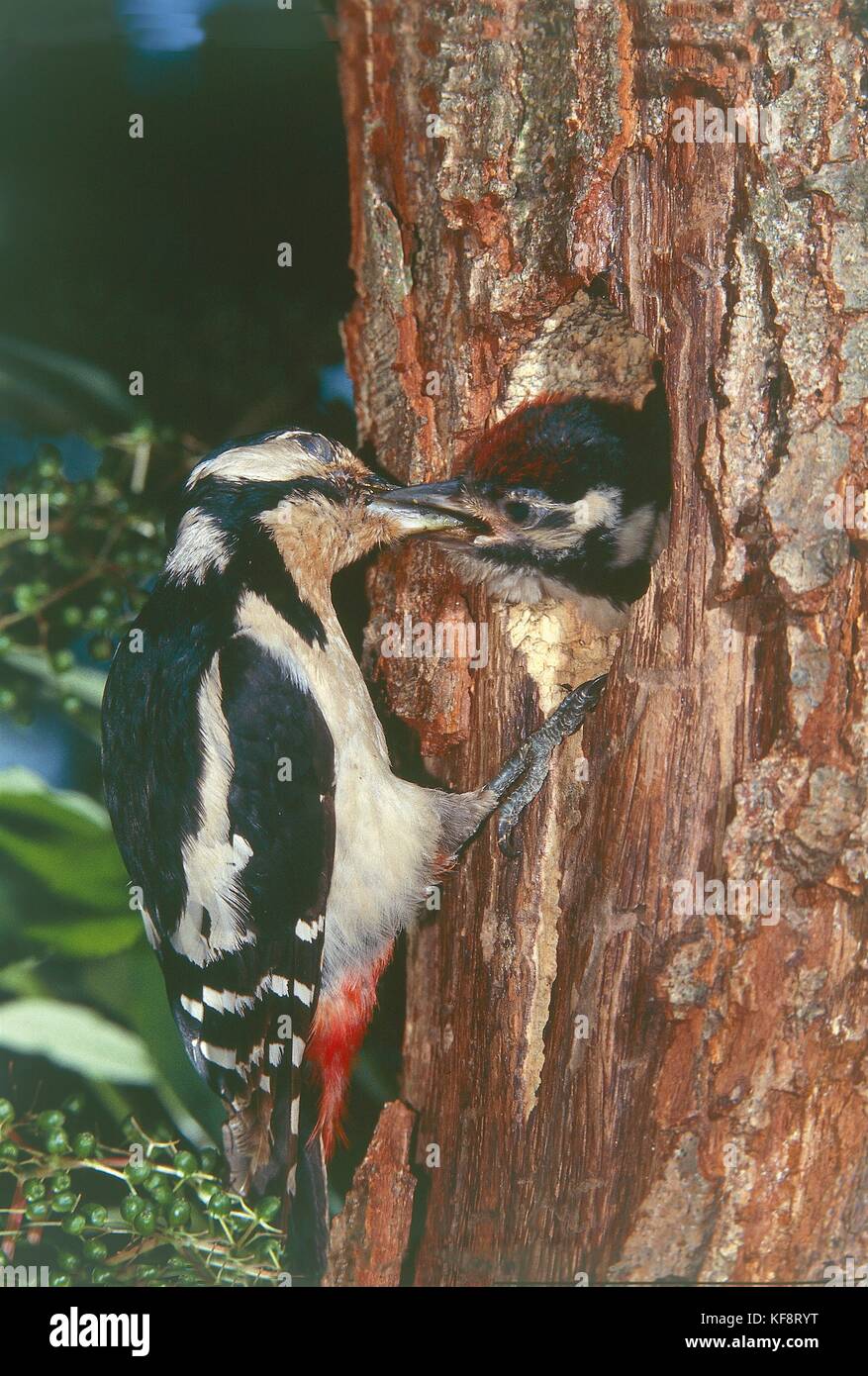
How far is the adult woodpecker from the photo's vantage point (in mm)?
1307

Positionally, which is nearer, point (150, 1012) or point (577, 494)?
point (577, 494)

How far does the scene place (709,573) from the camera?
1290 mm

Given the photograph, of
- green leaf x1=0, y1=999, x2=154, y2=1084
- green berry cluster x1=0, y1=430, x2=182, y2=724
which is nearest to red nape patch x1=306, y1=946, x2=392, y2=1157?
green leaf x1=0, y1=999, x2=154, y2=1084

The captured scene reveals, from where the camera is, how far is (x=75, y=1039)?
1469mm

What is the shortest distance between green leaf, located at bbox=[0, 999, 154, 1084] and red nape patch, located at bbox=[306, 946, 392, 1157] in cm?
27

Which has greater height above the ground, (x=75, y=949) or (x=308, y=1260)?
(x=75, y=949)

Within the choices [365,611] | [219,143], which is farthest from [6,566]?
[219,143]

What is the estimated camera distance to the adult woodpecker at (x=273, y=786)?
Result: 1307 mm

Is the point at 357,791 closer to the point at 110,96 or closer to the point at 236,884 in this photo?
the point at 236,884

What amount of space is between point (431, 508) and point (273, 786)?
1.41 feet
